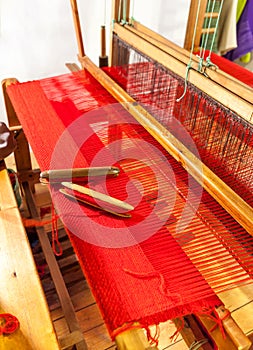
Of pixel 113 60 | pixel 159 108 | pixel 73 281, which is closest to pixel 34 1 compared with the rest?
pixel 113 60

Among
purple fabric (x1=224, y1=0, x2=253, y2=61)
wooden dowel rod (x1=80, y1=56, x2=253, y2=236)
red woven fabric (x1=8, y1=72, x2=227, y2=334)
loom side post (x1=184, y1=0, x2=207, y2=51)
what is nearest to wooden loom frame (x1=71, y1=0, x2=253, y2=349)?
wooden dowel rod (x1=80, y1=56, x2=253, y2=236)

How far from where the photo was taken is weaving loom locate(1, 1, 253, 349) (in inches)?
34.2

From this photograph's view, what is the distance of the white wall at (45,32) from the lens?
2.24m

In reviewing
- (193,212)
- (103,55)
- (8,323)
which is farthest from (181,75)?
(8,323)

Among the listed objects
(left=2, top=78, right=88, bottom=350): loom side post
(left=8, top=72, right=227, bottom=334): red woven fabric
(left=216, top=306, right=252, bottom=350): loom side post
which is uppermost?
(left=8, top=72, right=227, bottom=334): red woven fabric

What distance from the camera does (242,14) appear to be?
2.81m

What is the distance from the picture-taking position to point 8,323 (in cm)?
94

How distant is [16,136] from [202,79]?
3.71 feet

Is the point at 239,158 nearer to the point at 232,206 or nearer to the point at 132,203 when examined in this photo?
the point at 232,206

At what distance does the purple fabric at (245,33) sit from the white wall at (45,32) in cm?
56

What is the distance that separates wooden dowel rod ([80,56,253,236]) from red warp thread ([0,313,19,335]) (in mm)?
655

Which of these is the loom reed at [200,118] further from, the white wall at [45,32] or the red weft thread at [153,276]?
the white wall at [45,32]

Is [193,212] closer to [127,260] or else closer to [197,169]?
[197,169]

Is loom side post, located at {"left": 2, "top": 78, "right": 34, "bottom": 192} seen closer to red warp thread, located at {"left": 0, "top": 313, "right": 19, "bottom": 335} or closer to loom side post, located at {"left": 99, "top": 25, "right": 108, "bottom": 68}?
loom side post, located at {"left": 99, "top": 25, "right": 108, "bottom": 68}
